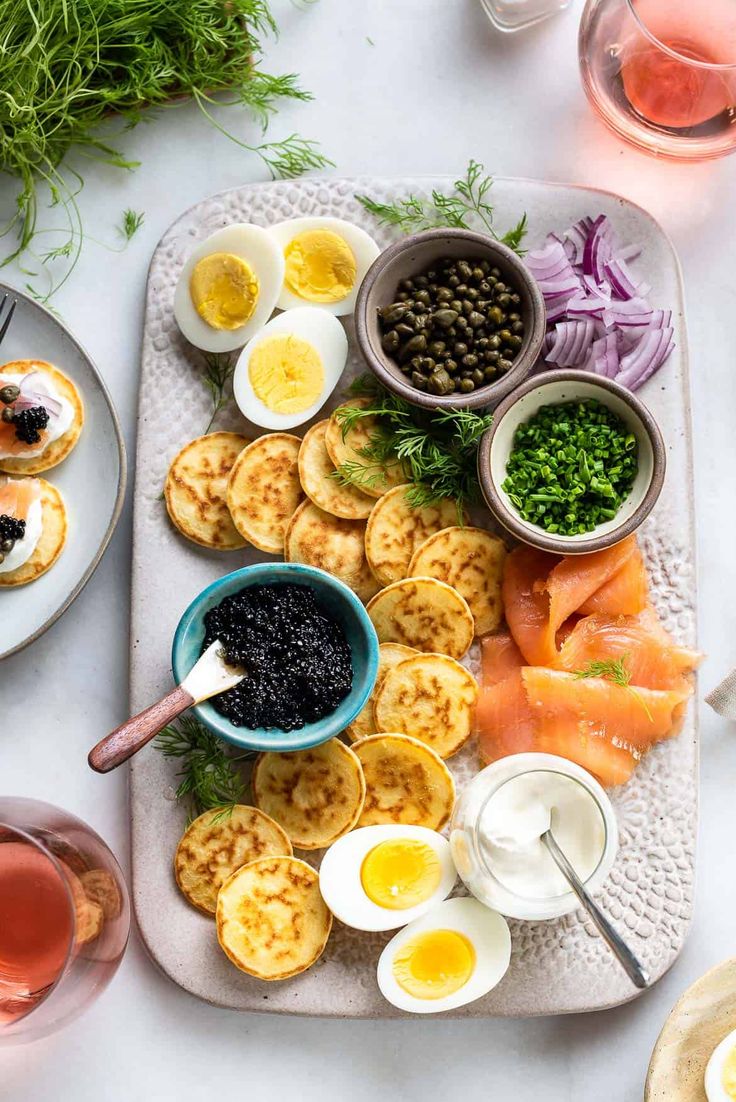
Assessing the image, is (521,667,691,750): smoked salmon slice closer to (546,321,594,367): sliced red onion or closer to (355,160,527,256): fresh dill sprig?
(546,321,594,367): sliced red onion

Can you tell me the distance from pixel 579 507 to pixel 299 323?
928 mm

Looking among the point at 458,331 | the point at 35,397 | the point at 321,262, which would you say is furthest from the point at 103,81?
the point at 458,331

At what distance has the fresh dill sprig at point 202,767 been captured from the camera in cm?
286

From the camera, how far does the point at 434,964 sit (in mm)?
2721

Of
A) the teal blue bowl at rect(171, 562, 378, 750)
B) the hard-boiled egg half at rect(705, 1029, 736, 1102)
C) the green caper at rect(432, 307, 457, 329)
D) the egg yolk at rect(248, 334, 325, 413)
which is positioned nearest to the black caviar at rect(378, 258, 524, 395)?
the green caper at rect(432, 307, 457, 329)

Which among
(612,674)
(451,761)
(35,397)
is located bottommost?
(451,761)

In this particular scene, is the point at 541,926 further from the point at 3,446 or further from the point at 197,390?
the point at 3,446

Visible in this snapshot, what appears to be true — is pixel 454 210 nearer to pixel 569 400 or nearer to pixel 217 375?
pixel 569 400

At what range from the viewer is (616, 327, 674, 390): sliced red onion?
2.91 meters

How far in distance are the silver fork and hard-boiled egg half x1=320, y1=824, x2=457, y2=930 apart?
5.63 ft

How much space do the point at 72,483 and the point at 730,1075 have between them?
2.39m

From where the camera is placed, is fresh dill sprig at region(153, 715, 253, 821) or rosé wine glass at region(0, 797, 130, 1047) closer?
rosé wine glass at region(0, 797, 130, 1047)

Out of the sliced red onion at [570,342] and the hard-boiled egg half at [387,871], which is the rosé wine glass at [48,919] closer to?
the hard-boiled egg half at [387,871]

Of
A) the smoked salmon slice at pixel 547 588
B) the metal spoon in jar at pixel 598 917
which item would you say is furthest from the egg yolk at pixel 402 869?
the smoked salmon slice at pixel 547 588
